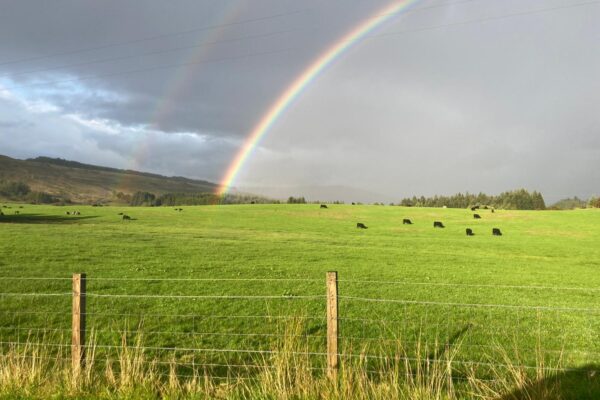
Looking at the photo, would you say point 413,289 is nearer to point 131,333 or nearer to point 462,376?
point 462,376

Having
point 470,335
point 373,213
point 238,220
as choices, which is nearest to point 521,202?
point 373,213

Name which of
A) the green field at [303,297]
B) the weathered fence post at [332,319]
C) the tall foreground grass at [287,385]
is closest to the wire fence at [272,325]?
the green field at [303,297]

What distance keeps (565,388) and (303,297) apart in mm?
5591

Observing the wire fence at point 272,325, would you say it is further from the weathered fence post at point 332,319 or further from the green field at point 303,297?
the weathered fence post at point 332,319

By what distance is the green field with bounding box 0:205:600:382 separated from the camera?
12430 mm

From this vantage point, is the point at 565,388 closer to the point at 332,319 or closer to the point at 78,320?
the point at 332,319

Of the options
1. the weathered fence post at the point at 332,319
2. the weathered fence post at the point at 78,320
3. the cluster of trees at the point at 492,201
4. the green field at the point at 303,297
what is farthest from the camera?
the cluster of trees at the point at 492,201

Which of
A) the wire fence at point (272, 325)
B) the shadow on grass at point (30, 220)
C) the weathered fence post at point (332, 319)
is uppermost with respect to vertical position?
the weathered fence post at point (332, 319)

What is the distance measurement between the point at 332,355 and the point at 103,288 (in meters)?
13.2

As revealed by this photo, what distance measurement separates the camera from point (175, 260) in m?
26.7

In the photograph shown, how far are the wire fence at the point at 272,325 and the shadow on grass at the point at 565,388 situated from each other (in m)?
0.87

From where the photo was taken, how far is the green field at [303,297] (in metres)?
12.4

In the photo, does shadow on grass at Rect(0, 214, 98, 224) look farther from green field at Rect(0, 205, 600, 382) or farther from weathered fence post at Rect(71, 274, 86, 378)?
weathered fence post at Rect(71, 274, 86, 378)

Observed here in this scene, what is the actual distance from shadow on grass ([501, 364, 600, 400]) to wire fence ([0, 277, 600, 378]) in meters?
0.87
